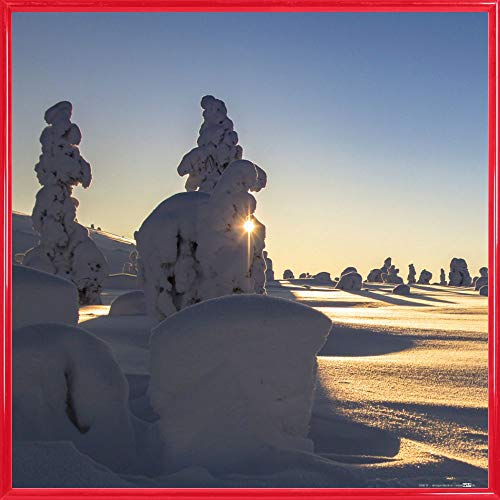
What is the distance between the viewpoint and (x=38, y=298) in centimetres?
729

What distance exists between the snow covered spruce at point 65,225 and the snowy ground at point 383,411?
25.6 feet

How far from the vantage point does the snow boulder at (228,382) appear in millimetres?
3713

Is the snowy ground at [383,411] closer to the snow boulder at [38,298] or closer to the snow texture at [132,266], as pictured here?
the snow boulder at [38,298]

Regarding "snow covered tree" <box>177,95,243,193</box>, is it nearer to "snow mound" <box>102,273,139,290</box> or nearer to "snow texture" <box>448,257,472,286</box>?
"snow mound" <box>102,273,139,290</box>

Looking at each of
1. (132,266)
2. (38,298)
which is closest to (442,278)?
(132,266)

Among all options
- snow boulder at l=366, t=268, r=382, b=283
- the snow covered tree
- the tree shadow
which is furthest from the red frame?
snow boulder at l=366, t=268, r=382, b=283

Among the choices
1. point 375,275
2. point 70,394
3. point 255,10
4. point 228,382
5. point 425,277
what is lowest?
point 425,277

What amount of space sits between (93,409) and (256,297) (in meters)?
1.52

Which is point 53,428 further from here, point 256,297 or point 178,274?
point 178,274

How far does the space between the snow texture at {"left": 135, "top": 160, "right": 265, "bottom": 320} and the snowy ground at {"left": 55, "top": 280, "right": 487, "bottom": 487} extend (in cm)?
100

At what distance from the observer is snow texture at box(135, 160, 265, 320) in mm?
9539

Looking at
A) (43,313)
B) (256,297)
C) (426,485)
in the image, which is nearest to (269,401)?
(256,297)

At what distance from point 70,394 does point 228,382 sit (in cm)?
131

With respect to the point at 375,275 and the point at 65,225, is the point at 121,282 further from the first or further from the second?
the point at 375,275
